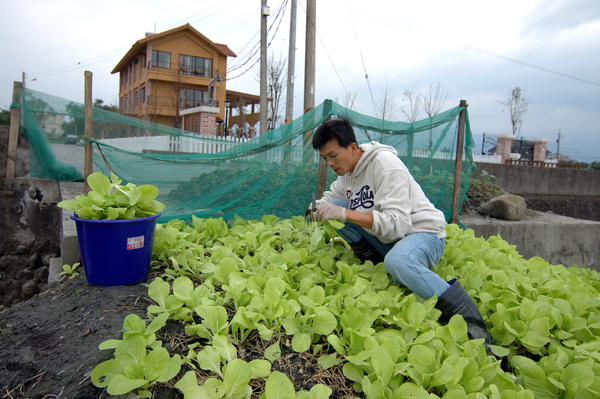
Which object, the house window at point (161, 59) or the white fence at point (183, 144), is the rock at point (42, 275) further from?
the house window at point (161, 59)

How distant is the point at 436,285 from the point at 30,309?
211 centimetres

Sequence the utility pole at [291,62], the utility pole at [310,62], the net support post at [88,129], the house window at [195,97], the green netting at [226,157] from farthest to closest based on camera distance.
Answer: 1. the house window at [195,97]
2. the utility pole at [291,62]
3. the utility pole at [310,62]
4. the green netting at [226,157]
5. the net support post at [88,129]

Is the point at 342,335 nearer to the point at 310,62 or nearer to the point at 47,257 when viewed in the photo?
the point at 47,257

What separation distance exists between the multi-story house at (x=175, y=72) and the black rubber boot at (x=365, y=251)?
19.7 meters

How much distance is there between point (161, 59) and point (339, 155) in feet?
77.8

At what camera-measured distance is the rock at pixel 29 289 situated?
406cm

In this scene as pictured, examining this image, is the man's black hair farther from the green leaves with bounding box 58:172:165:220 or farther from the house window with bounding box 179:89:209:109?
the house window with bounding box 179:89:209:109

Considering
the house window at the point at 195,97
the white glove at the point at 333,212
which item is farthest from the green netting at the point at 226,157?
the house window at the point at 195,97

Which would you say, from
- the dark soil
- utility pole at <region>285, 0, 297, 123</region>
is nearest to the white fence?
the dark soil

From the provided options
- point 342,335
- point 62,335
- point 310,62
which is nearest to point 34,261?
point 62,335

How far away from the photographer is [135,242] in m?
2.08

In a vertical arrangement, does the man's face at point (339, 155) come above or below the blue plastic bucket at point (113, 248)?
above

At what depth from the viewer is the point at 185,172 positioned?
11.7 ft

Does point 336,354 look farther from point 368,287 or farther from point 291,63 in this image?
A: point 291,63
